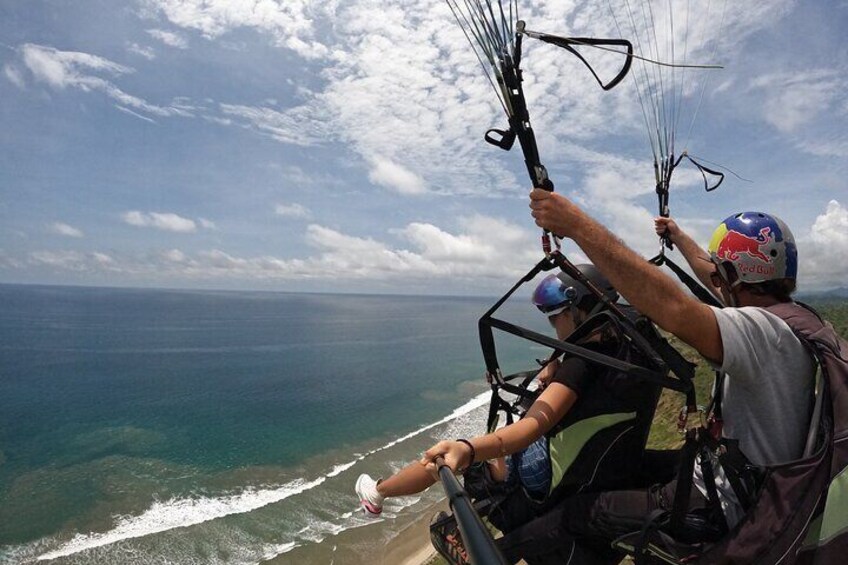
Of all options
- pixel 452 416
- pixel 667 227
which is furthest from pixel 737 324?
pixel 452 416

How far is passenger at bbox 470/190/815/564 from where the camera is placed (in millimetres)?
2408

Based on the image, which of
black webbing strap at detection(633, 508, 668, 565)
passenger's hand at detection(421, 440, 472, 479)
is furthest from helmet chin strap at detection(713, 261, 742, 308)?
passenger's hand at detection(421, 440, 472, 479)

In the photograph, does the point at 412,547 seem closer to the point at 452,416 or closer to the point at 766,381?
the point at 766,381

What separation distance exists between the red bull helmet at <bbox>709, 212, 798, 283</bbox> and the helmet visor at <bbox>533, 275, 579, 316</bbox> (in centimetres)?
161

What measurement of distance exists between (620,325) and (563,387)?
0.70m

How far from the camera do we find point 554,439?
3.80m

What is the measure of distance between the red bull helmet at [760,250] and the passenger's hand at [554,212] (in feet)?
4.01

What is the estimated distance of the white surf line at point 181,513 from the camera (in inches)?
958

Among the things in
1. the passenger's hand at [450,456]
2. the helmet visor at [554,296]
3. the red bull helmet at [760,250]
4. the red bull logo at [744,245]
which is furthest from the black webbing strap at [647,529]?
the helmet visor at [554,296]

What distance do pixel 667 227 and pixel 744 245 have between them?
228 cm

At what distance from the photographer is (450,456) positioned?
2.91 m

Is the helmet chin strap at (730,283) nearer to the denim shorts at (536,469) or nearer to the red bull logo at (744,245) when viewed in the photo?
the red bull logo at (744,245)

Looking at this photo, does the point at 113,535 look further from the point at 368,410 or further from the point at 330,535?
the point at 368,410

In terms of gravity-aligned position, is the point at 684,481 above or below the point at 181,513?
above
